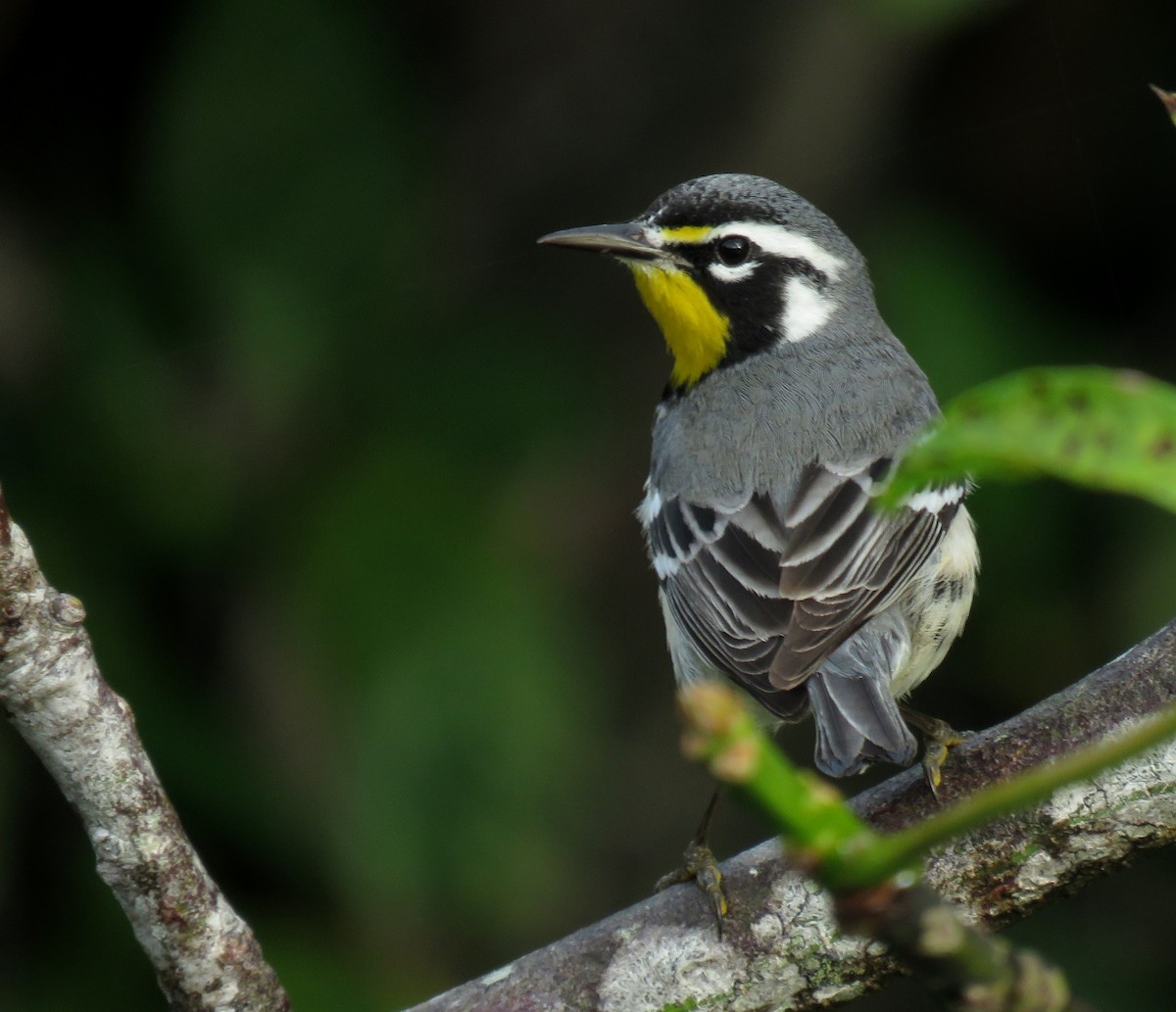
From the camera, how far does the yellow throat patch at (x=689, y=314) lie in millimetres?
3865

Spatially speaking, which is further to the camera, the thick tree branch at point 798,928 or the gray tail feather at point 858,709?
the gray tail feather at point 858,709

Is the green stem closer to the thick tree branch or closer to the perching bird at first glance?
the thick tree branch

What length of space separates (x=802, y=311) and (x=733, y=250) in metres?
0.26

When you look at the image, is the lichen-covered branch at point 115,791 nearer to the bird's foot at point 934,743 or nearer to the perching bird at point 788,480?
the perching bird at point 788,480

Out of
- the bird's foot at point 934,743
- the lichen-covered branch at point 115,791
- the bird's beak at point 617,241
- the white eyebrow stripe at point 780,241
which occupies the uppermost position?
the bird's beak at point 617,241

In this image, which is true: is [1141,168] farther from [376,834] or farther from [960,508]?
[376,834]

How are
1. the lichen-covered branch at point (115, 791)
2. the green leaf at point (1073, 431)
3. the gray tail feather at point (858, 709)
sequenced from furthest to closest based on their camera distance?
the gray tail feather at point (858, 709), the lichen-covered branch at point (115, 791), the green leaf at point (1073, 431)

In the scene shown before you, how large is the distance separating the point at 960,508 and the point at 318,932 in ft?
6.32

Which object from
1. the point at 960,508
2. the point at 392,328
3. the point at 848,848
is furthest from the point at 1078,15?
the point at 848,848

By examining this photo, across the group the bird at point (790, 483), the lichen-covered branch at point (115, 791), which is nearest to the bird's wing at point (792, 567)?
the bird at point (790, 483)

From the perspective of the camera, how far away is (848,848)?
926mm

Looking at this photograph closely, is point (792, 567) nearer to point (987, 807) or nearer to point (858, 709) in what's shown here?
point (858, 709)

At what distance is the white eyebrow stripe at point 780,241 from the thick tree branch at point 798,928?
175 cm

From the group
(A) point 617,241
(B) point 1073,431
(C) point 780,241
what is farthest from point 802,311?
(B) point 1073,431
